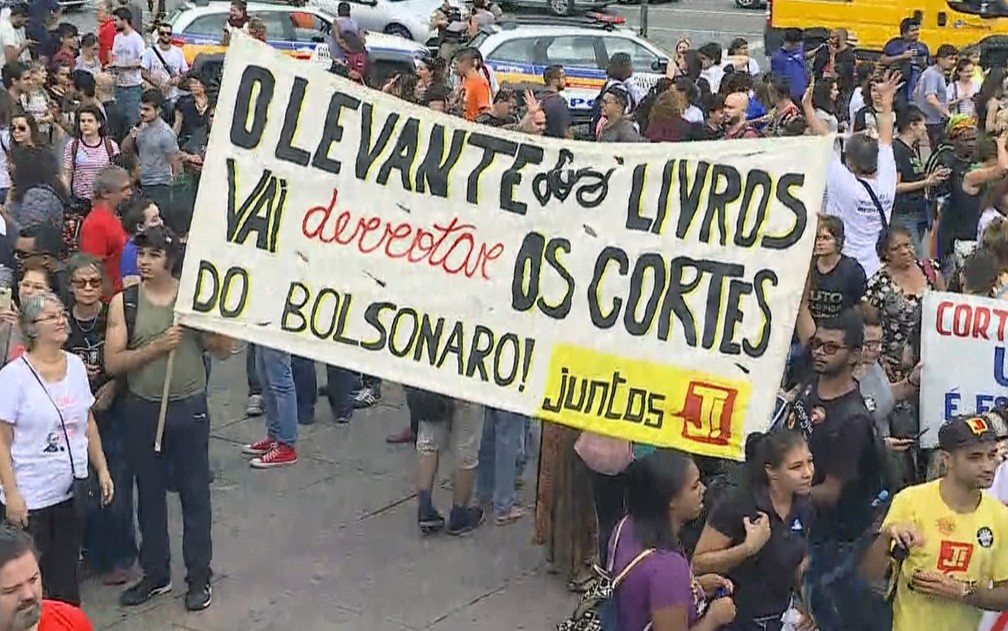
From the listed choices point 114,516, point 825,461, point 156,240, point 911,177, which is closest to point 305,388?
point 114,516

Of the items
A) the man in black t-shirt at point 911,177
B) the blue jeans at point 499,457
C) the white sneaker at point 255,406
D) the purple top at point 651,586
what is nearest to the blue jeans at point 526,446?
the blue jeans at point 499,457

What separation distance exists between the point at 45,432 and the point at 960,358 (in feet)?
12.5

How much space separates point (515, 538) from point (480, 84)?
702 centimetres

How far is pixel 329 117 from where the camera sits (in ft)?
19.6

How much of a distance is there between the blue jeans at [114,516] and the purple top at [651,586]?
3.32 metres

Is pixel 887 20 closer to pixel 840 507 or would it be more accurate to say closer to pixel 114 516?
pixel 114 516

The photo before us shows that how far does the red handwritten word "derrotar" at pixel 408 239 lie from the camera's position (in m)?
5.80

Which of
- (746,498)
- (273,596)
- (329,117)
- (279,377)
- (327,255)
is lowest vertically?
(273,596)

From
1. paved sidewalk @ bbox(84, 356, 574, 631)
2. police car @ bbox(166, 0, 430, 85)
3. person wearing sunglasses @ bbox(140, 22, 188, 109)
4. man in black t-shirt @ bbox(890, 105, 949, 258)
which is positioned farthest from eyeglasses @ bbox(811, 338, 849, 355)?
police car @ bbox(166, 0, 430, 85)

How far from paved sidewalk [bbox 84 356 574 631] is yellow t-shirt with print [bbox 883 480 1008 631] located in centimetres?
252

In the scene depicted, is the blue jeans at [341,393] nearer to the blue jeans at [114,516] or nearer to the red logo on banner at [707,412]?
the blue jeans at [114,516]

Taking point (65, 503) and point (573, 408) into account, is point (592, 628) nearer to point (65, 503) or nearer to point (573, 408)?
point (573, 408)

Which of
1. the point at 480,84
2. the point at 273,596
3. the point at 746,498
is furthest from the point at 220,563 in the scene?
the point at 480,84

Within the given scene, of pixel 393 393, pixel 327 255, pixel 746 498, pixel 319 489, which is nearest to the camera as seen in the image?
pixel 746 498
